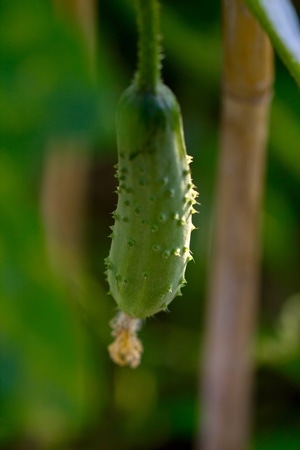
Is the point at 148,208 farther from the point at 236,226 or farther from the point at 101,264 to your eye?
the point at 101,264

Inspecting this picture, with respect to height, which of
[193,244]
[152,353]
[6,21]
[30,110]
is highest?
[6,21]

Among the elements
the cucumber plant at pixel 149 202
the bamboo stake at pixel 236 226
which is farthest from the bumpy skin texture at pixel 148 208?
the bamboo stake at pixel 236 226

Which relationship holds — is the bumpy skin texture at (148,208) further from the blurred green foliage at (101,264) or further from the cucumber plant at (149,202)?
the blurred green foliage at (101,264)

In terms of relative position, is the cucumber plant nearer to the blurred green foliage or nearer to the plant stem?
the plant stem

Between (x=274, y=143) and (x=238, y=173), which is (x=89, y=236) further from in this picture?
(x=238, y=173)

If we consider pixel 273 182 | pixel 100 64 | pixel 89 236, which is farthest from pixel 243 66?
pixel 89 236

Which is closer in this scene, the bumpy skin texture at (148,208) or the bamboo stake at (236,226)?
the bumpy skin texture at (148,208)
